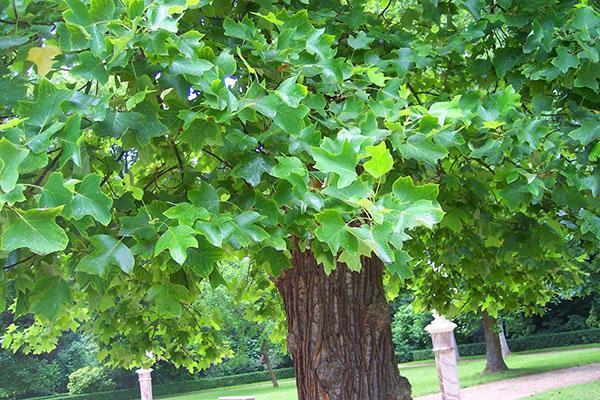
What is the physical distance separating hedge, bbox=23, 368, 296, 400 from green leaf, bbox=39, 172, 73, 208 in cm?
3456

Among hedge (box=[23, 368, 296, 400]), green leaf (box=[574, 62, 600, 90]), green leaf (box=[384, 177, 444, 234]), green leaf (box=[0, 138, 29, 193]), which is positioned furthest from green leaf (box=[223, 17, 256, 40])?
hedge (box=[23, 368, 296, 400])

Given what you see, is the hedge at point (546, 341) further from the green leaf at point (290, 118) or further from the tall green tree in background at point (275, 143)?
the green leaf at point (290, 118)

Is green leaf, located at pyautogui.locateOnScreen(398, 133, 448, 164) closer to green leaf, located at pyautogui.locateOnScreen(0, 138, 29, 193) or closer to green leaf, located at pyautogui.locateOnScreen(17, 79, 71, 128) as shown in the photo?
green leaf, located at pyautogui.locateOnScreen(17, 79, 71, 128)

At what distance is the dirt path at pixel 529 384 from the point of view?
1593 cm

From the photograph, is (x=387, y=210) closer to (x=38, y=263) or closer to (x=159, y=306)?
(x=159, y=306)

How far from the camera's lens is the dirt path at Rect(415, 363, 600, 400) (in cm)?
1593

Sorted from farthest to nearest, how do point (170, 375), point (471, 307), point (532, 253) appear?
point (170, 375) → point (471, 307) → point (532, 253)

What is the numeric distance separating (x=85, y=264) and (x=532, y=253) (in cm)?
290

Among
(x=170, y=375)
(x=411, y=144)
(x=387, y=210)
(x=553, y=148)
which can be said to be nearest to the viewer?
(x=387, y=210)

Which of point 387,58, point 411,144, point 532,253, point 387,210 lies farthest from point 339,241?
point 532,253

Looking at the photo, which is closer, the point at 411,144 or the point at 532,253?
the point at 411,144

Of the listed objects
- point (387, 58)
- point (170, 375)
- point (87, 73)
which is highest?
point (387, 58)

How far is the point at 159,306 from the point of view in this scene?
8.63ft

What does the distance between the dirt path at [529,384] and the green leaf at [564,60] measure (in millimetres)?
13014
